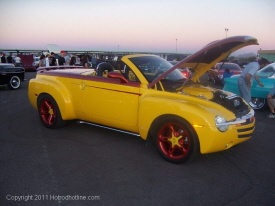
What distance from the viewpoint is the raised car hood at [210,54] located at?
3.72m

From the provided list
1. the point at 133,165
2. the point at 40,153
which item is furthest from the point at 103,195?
the point at 40,153

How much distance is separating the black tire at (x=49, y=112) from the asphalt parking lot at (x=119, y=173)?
24 centimetres

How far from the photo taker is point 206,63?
15.5 ft

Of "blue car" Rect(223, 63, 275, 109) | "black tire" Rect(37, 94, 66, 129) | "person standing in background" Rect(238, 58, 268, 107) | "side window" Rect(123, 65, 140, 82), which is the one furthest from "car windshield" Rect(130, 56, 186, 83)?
"blue car" Rect(223, 63, 275, 109)

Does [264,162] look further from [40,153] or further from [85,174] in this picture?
[40,153]

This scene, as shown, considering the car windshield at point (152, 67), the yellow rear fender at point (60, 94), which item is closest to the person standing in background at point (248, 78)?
the car windshield at point (152, 67)

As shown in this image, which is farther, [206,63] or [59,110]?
[59,110]

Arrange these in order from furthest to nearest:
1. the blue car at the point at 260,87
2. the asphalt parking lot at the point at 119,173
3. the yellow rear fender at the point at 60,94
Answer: the blue car at the point at 260,87 → the yellow rear fender at the point at 60,94 → the asphalt parking lot at the point at 119,173

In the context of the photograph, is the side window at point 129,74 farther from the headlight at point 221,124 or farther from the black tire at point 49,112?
the black tire at point 49,112

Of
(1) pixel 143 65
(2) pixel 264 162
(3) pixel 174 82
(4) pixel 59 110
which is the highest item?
(1) pixel 143 65

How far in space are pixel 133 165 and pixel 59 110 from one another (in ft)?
7.42

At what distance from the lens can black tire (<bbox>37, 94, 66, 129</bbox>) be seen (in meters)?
5.35

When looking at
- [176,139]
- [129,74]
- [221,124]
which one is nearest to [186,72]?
[129,74]

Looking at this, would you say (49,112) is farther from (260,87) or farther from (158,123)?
(260,87)
